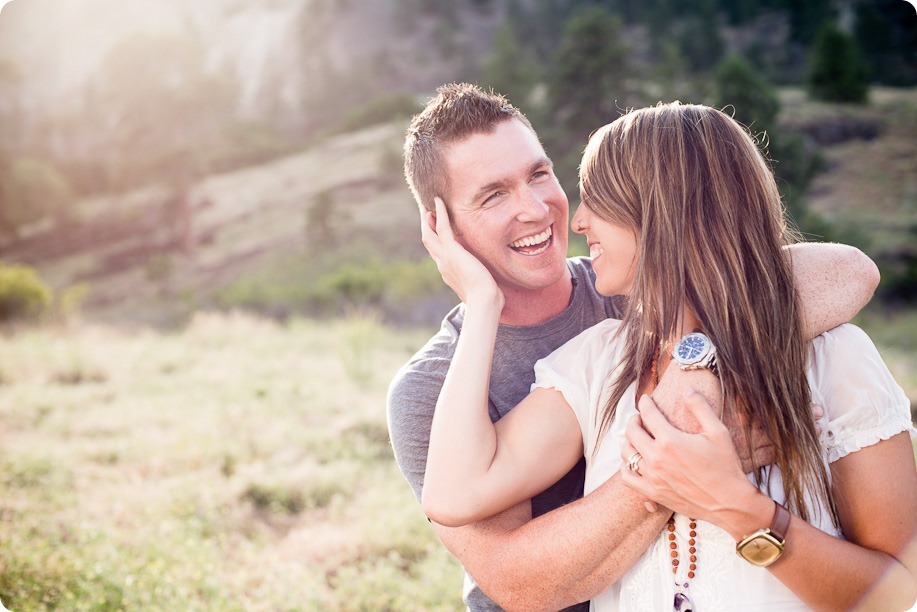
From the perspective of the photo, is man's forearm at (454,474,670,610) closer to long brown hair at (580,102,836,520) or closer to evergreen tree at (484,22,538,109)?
long brown hair at (580,102,836,520)

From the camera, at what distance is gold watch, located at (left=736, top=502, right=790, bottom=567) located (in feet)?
5.57

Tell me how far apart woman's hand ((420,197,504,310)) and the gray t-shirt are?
220 millimetres

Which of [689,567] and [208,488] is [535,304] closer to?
[689,567]

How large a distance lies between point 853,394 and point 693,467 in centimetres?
52

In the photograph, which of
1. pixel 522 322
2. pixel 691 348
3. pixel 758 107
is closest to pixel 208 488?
→ pixel 522 322

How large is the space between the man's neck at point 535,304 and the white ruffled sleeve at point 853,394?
39.5 inches

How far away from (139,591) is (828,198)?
29379 millimetres

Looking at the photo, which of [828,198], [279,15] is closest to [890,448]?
[828,198]

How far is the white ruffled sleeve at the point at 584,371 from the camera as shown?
6.98ft

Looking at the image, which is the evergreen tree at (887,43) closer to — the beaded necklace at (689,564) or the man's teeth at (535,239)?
the man's teeth at (535,239)

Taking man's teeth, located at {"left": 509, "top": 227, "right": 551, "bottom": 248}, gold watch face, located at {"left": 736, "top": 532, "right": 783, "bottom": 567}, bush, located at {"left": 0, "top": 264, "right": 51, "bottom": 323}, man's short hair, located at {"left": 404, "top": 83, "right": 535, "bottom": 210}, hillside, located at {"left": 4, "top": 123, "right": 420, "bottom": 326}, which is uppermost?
man's short hair, located at {"left": 404, "top": 83, "right": 535, "bottom": 210}

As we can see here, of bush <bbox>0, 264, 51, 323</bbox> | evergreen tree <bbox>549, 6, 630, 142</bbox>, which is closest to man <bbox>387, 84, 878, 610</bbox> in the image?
bush <bbox>0, 264, 51, 323</bbox>

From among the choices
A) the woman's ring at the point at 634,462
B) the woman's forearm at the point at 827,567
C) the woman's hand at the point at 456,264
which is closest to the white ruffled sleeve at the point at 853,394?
the woman's forearm at the point at 827,567

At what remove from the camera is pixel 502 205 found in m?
2.84
